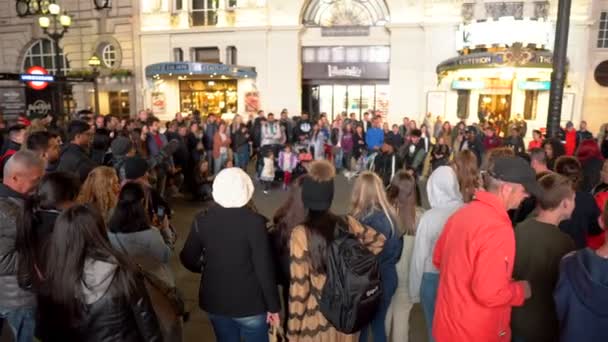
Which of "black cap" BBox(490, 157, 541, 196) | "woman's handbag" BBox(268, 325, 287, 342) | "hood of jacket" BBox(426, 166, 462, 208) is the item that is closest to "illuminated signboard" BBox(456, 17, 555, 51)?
"hood of jacket" BBox(426, 166, 462, 208)

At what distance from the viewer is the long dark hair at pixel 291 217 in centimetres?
325

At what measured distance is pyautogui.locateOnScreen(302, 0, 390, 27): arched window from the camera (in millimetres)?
21578

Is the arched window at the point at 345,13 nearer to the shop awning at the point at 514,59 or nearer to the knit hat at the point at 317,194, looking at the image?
the shop awning at the point at 514,59

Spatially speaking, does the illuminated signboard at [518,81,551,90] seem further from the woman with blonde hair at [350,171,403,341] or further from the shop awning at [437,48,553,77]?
the woman with blonde hair at [350,171,403,341]

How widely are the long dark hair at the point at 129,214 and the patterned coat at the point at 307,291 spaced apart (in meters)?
1.45

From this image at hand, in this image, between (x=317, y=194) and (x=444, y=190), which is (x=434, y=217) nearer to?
(x=444, y=190)

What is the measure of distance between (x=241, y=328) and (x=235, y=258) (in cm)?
57

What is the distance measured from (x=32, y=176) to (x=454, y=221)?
3183 millimetres

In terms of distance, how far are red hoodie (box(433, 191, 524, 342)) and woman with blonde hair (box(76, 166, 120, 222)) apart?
2926mm

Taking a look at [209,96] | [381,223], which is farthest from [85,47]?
[381,223]

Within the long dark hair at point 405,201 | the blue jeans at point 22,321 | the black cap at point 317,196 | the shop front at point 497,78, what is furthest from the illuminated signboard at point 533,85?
the blue jeans at point 22,321

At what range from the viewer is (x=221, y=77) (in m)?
22.2

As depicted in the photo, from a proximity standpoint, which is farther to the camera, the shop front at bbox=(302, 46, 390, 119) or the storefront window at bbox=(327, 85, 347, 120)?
the storefront window at bbox=(327, 85, 347, 120)

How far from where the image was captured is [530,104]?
63.9ft
